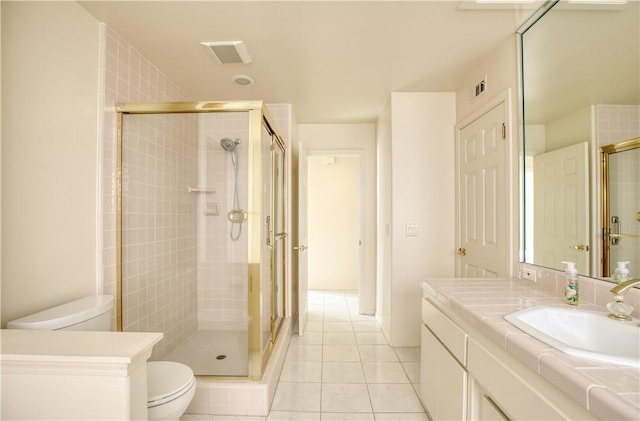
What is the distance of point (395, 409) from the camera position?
1767 millimetres

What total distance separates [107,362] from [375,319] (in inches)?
120

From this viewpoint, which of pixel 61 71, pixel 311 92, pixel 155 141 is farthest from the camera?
pixel 311 92

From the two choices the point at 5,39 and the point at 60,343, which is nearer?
the point at 60,343

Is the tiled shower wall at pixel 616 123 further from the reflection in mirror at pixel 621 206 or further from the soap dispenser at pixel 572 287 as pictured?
the soap dispenser at pixel 572 287

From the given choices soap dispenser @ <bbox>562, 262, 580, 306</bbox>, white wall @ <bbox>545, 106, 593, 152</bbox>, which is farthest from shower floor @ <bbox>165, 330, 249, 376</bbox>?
white wall @ <bbox>545, 106, 593, 152</bbox>

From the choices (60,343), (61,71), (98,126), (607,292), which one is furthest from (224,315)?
(607,292)

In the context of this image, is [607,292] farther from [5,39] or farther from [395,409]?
[5,39]

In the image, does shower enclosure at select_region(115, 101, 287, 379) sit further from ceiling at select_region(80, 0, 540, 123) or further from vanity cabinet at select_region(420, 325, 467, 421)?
vanity cabinet at select_region(420, 325, 467, 421)

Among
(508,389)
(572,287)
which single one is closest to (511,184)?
(572,287)

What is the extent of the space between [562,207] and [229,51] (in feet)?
7.22

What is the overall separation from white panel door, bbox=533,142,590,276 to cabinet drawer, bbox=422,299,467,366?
63cm

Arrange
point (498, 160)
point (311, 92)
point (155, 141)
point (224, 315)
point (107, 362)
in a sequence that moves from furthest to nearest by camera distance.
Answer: point (311, 92) < point (224, 315) < point (155, 141) < point (498, 160) < point (107, 362)

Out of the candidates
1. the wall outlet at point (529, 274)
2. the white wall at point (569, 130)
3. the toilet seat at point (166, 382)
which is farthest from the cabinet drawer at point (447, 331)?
the toilet seat at point (166, 382)

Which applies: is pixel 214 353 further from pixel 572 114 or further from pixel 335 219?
pixel 335 219
